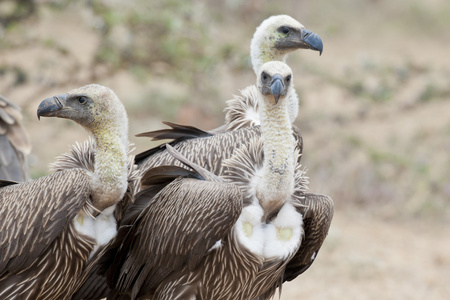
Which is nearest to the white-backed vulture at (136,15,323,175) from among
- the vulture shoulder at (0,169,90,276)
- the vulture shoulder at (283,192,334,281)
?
the vulture shoulder at (283,192,334,281)

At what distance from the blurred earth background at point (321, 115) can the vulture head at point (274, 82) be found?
2.74 metres

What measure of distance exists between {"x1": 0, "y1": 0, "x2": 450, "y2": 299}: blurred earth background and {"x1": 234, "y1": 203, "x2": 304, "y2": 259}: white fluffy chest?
2663 millimetres

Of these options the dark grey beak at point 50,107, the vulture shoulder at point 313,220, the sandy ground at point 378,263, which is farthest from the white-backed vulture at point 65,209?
the sandy ground at point 378,263

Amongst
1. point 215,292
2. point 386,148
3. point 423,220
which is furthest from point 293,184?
point 386,148

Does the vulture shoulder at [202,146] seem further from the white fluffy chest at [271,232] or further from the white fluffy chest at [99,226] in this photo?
the white fluffy chest at [99,226]

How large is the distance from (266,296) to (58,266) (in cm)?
144

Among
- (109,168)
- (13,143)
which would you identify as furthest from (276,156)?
(13,143)

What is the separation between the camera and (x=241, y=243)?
4145 mm

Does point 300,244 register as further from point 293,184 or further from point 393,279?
point 393,279

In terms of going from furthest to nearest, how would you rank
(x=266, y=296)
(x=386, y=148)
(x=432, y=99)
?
(x=432, y=99) < (x=386, y=148) < (x=266, y=296)

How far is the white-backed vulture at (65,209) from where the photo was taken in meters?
3.92

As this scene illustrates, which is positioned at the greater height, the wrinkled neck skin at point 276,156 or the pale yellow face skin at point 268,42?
the pale yellow face skin at point 268,42

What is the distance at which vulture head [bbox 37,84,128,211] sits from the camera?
4022 millimetres

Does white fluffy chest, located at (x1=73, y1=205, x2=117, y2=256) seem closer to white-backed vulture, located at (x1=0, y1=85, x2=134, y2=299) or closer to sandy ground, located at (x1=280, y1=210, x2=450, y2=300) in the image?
white-backed vulture, located at (x1=0, y1=85, x2=134, y2=299)
